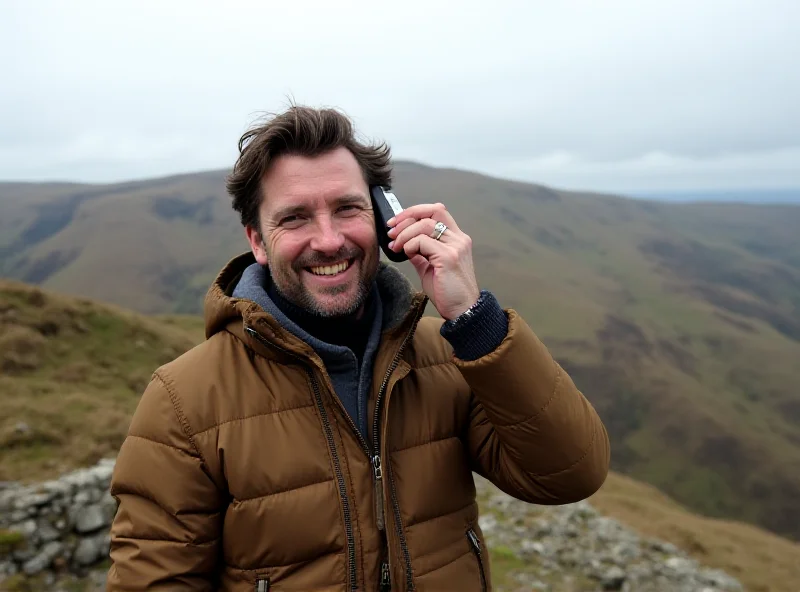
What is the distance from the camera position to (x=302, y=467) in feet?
10.3

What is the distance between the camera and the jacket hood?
10.8ft

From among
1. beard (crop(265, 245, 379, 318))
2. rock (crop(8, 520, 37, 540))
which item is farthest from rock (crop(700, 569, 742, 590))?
rock (crop(8, 520, 37, 540))

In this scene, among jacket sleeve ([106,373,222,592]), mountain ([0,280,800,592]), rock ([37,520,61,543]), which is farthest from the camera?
mountain ([0,280,800,592])

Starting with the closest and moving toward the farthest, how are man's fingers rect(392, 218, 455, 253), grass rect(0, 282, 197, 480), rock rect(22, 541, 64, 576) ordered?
man's fingers rect(392, 218, 455, 253) < rock rect(22, 541, 64, 576) < grass rect(0, 282, 197, 480)

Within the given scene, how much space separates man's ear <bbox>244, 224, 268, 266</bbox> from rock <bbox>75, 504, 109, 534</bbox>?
298 inches

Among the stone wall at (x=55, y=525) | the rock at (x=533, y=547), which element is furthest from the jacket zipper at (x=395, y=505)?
the rock at (x=533, y=547)

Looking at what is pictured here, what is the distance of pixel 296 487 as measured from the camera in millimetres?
3127

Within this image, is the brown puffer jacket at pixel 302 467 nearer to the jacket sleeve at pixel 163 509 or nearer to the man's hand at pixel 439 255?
the jacket sleeve at pixel 163 509

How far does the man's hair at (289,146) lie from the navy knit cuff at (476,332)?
4.76 ft

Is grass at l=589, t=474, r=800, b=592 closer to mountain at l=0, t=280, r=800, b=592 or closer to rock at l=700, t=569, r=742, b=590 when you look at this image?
mountain at l=0, t=280, r=800, b=592

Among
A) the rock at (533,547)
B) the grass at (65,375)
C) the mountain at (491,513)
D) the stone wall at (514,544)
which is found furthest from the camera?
the rock at (533,547)

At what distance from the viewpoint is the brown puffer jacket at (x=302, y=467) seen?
3.01 meters

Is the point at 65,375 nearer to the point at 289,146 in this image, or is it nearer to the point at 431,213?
the point at 289,146

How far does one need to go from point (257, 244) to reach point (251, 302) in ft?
2.78
